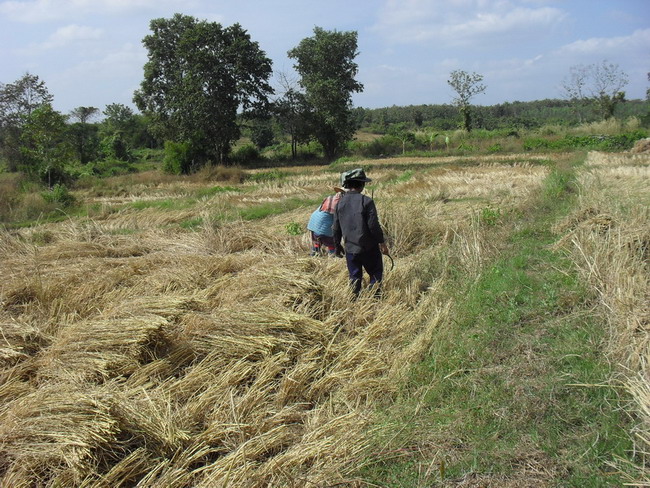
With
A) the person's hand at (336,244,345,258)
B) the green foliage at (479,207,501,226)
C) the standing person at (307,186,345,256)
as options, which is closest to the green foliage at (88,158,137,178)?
the green foliage at (479,207,501,226)

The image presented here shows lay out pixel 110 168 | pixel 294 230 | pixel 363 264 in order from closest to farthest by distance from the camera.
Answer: pixel 363 264
pixel 294 230
pixel 110 168

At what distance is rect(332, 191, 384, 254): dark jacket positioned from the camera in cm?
535

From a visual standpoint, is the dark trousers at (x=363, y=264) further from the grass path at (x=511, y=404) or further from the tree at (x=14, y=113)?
the tree at (x=14, y=113)

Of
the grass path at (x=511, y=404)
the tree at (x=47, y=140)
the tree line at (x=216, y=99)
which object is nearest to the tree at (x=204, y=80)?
the tree line at (x=216, y=99)

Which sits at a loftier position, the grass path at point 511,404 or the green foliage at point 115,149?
the green foliage at point 115,149

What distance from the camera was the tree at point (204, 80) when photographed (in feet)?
103

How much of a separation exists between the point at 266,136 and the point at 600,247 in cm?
4141

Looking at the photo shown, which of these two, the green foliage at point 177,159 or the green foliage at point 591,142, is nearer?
the green foliage at point 591,142

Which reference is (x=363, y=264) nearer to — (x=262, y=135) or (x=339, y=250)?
(x=339, y=250)

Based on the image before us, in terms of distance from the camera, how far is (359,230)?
5.36m

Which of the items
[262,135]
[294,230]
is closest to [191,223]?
[294,230]

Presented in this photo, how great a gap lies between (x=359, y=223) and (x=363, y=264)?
513 mm

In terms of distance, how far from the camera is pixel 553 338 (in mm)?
4352

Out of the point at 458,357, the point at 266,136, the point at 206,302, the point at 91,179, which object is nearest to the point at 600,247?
the point at 458,357
